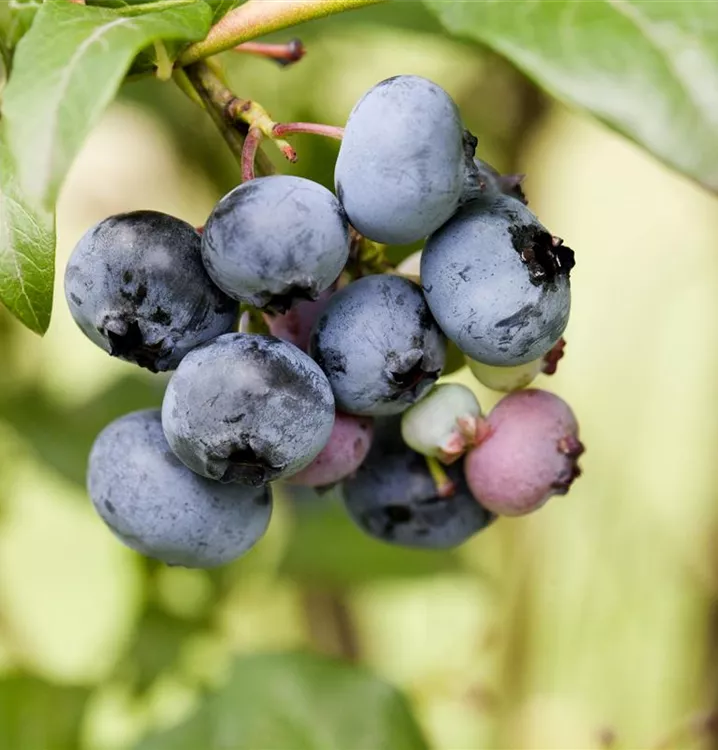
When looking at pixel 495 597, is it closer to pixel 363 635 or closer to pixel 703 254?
pixel 363 635

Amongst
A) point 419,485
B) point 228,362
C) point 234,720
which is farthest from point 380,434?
point 234,720

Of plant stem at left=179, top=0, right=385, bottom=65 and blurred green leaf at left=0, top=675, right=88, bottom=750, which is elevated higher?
plant stem at left=179, top=0, right=385, bottom=65

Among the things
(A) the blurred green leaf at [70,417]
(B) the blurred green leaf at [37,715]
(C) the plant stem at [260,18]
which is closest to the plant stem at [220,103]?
(C) the plant stem at [260,18]

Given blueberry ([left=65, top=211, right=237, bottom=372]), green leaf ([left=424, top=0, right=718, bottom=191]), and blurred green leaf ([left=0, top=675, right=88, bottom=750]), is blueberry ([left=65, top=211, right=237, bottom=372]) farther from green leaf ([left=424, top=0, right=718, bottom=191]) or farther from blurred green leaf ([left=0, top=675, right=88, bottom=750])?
blurred green leaf ([left=0, top=675, right=88, bottom=750])

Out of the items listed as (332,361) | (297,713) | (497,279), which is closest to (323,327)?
(332,361)

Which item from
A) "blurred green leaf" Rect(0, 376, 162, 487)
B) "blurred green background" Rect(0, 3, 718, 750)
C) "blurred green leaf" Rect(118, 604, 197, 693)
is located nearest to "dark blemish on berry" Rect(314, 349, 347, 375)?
"blurred green background" Rect(0, 3, 718, 750)

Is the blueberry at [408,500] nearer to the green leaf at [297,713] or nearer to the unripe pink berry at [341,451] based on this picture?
the unripe pink berry at [341,451]
